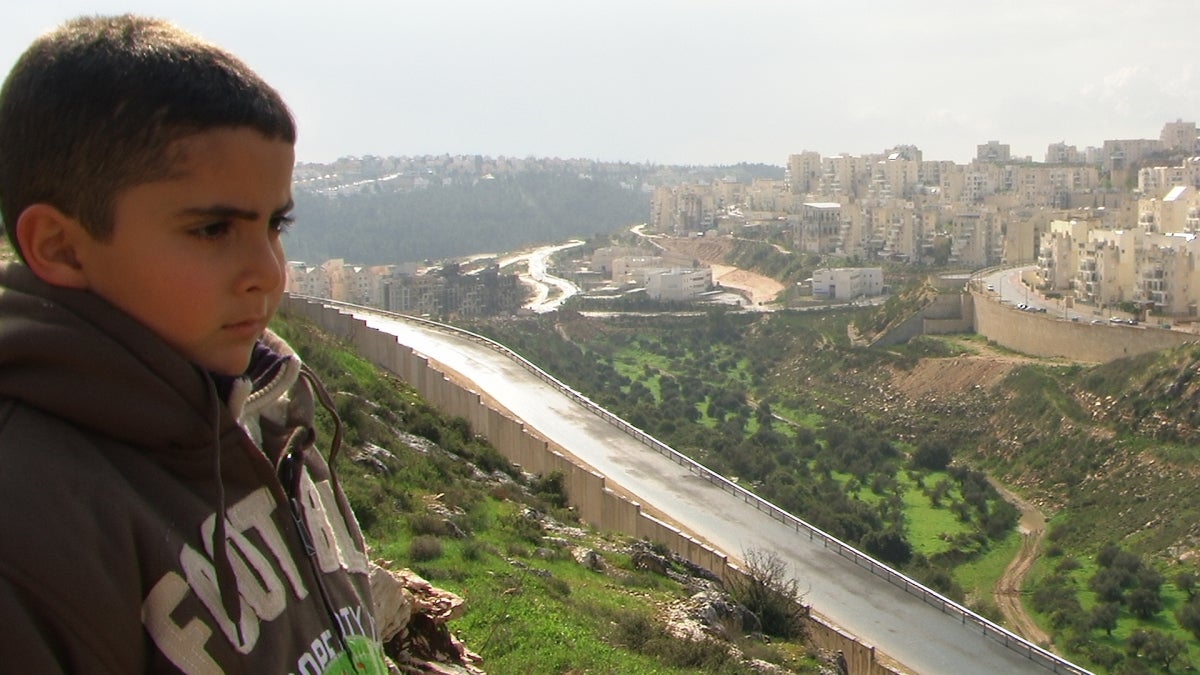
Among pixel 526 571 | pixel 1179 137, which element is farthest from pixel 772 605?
pixel 1179 137

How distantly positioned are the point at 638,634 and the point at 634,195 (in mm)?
129292

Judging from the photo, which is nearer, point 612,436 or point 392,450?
point 392,450

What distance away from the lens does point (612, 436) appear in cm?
2073

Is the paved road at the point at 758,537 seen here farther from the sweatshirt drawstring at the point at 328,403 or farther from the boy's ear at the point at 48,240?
the boy's ear at the point at 48,240

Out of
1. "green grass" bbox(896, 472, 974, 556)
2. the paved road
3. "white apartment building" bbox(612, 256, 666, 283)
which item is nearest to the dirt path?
"green grass" bbox(896, 472, 974, 556)

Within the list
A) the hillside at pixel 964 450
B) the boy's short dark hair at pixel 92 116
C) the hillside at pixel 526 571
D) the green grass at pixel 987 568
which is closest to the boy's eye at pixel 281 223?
the boy's short dark hair at pixel 92 116

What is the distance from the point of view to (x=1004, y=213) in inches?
2424

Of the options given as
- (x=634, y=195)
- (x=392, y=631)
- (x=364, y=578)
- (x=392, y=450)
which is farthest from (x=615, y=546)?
(x=634, y=195)

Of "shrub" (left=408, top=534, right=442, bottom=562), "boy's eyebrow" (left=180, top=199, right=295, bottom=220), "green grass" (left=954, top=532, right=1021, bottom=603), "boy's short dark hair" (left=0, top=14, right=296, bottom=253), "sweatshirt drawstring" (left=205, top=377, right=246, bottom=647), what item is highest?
"boy's short dark hair" (left=0, top=14, right=296, bottom=253)

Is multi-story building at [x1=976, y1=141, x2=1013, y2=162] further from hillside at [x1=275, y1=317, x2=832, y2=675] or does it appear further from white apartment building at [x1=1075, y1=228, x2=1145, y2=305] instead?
hillside at [x1=275, y1=317, x2=832, y2=675]

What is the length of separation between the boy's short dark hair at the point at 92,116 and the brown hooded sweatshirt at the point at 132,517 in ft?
0.25

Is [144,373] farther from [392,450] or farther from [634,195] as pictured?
[634,195]

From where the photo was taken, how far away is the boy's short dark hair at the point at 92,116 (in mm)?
942

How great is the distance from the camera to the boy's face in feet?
3.18
